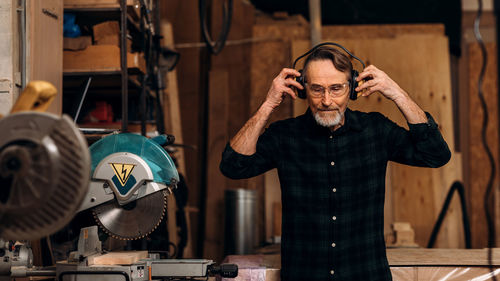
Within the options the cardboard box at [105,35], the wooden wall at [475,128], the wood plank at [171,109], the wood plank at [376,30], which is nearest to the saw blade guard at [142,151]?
the cardboard box at [105,35]

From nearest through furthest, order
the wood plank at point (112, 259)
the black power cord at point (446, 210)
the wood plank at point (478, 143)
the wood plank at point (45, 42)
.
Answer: the wood plank at point (112, 259), the wood plank at point (45, 42), the black power cord at point (446, 210), the wood plank at point (478, 143)

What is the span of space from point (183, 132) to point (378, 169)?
3051 mm

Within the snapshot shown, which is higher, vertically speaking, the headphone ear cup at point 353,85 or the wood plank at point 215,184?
the headphone ear cup at point 353,85

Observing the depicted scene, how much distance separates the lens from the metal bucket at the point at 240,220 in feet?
15.4

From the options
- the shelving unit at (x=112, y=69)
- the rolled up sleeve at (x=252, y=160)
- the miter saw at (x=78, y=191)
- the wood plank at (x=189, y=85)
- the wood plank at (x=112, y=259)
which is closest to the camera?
the miter saw at (x=78, y=191)

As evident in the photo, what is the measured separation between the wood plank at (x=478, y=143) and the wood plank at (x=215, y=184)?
219cm

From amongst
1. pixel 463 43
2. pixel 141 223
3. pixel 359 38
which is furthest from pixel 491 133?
pixel 141 223

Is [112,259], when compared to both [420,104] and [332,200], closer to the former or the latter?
[332,200]

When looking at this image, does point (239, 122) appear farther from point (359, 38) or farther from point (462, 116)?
point (462, 116)

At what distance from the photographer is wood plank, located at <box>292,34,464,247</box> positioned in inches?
187

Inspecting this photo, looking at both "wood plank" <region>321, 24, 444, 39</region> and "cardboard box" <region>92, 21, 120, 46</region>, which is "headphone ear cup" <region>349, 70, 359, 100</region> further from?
"wood plank" <region>321, 24, 444, 39</region>

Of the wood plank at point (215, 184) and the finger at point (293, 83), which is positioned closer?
the finger at point (293, 83)

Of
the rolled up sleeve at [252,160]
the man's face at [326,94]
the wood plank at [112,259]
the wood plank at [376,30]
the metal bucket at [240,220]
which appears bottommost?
the metal bucket at [240,220]

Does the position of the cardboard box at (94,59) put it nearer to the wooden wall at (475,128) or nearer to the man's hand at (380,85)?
the man's hand at (380,85)
